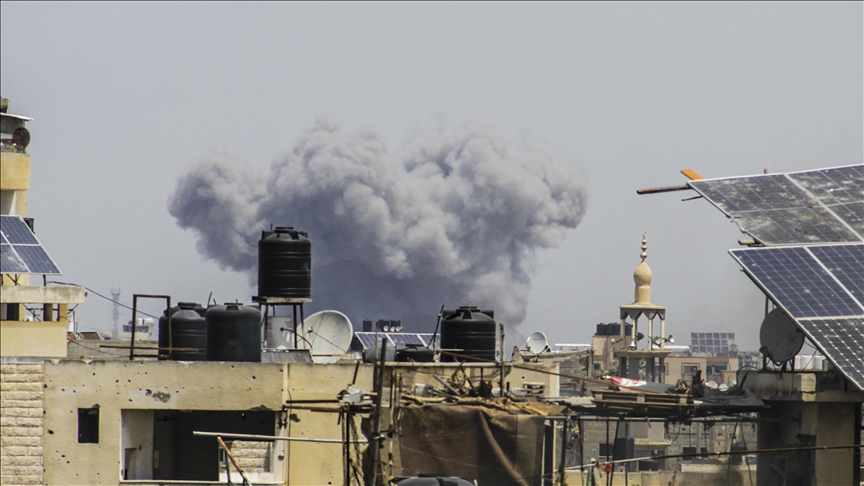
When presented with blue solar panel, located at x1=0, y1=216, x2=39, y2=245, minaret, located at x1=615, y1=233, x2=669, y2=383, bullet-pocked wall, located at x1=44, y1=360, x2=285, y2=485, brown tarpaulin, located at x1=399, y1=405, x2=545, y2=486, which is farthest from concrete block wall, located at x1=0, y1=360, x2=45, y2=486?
minaret, located at x1=615, y1=233, x2=669, y2=383

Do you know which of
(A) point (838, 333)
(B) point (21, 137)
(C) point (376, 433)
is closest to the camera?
(C) point (376, 433)

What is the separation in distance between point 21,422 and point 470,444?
9464 mm

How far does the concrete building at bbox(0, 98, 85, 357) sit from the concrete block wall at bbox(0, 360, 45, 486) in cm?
46

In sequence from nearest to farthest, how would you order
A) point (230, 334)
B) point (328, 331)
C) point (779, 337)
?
point (230, 334)
point (779, 337)
point (328, 331)

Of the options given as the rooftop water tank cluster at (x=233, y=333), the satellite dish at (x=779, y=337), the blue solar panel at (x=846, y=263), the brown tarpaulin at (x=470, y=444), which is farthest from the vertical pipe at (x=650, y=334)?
the brown tarpaulin at (x=470, y=444)

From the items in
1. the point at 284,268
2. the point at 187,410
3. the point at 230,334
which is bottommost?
the point at 187,410

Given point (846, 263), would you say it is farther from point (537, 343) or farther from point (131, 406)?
point (537, 343)

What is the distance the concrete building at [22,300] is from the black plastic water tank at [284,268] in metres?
6.19

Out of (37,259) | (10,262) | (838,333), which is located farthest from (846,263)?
(10,262)

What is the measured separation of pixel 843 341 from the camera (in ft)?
84.9

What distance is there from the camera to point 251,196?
559 ft

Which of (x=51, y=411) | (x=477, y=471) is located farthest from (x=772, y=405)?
(x=51, y=411)

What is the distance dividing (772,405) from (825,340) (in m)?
2.87

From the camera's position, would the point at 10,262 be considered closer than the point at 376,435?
No
